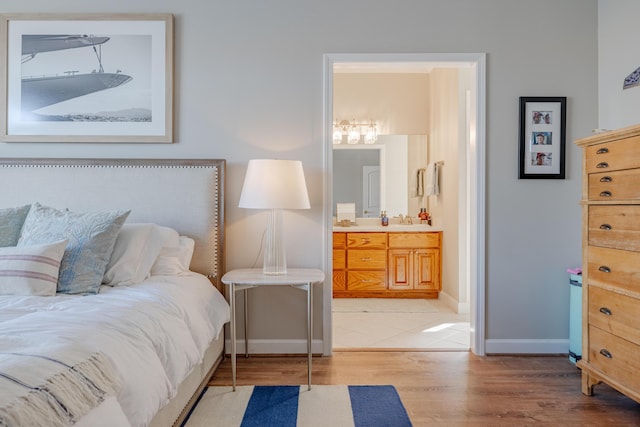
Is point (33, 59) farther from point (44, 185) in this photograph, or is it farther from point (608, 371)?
point (608, 371)

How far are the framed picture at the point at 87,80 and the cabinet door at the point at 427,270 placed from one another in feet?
10.2

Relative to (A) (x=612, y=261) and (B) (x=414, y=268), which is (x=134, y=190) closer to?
(A) (x=612, y=261)

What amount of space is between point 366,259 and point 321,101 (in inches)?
95.4

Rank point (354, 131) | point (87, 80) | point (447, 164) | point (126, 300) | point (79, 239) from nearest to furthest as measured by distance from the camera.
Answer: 1. point (126, 300)
2. point (79, 239)
3. point (87, 80)
4. point (447, 164)
5. point (354, 131)

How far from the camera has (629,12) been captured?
8.94 feet

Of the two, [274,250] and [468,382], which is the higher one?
[274,250]

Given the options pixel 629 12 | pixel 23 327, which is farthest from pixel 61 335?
pixel 629 12

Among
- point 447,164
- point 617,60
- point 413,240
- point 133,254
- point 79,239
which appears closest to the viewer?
point 79,239

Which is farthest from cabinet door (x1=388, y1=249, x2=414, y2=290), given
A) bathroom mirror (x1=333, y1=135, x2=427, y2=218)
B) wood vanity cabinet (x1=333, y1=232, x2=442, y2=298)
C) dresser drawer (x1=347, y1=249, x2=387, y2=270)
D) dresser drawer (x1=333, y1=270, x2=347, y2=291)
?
bathroom mirror (x1=333, y1=135, x2=427, y2=218)

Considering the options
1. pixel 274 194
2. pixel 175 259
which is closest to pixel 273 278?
pixel 274 194

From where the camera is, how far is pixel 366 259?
196 inches

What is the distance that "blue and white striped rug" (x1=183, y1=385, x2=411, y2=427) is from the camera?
6.77ft

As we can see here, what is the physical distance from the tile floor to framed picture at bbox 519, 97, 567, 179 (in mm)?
1355

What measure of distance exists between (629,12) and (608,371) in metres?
2.15
